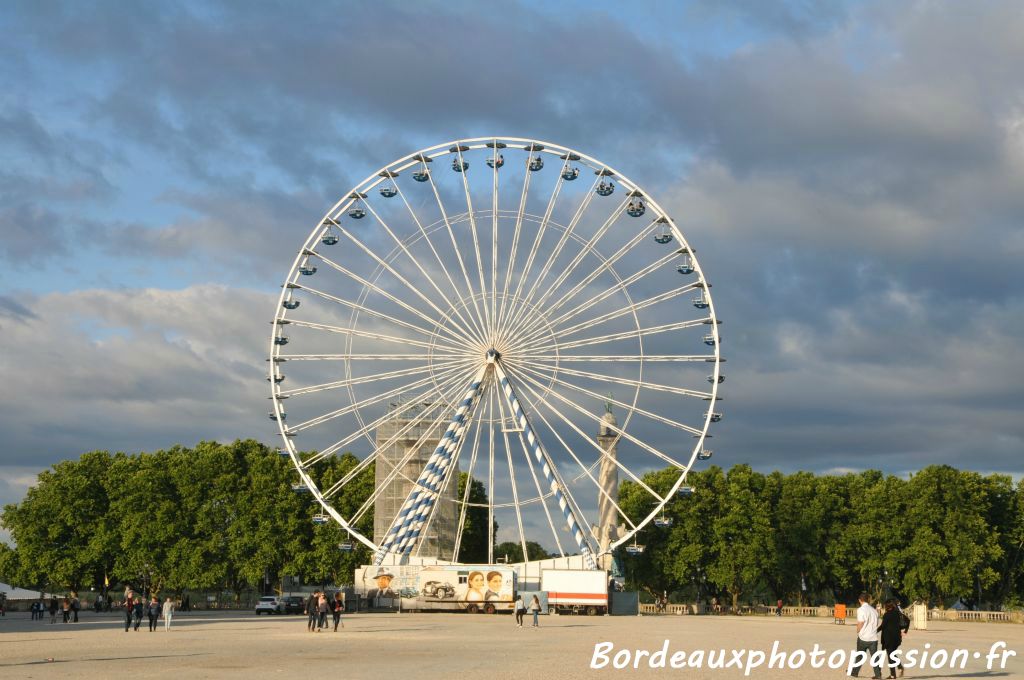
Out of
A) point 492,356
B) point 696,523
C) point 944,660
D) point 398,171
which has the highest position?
point 398,171

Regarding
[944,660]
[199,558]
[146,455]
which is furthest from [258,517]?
[944,660]

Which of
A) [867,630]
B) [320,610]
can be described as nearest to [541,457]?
[320,610]

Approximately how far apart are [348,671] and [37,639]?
20771mm

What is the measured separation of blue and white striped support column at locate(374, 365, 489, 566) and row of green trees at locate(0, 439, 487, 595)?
728 inches

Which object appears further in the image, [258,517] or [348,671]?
[258,517]

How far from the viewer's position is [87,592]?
116 meters

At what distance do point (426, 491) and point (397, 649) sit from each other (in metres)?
38.0

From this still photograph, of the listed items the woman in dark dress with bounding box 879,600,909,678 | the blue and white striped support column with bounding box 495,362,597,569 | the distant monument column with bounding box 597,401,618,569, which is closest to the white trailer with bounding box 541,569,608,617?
the blue and white striped support column with bounding box 495,362,597,569

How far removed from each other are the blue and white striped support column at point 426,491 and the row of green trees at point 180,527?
18.5 metres

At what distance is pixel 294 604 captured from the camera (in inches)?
3051

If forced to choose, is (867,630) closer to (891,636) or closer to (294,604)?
(891,636)

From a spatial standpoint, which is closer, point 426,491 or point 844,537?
point 426,491

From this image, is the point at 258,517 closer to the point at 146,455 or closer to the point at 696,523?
the point at 146,455

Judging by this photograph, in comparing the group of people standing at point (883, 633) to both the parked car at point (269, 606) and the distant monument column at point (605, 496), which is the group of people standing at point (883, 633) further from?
the distant monument column at point (605, 496)
